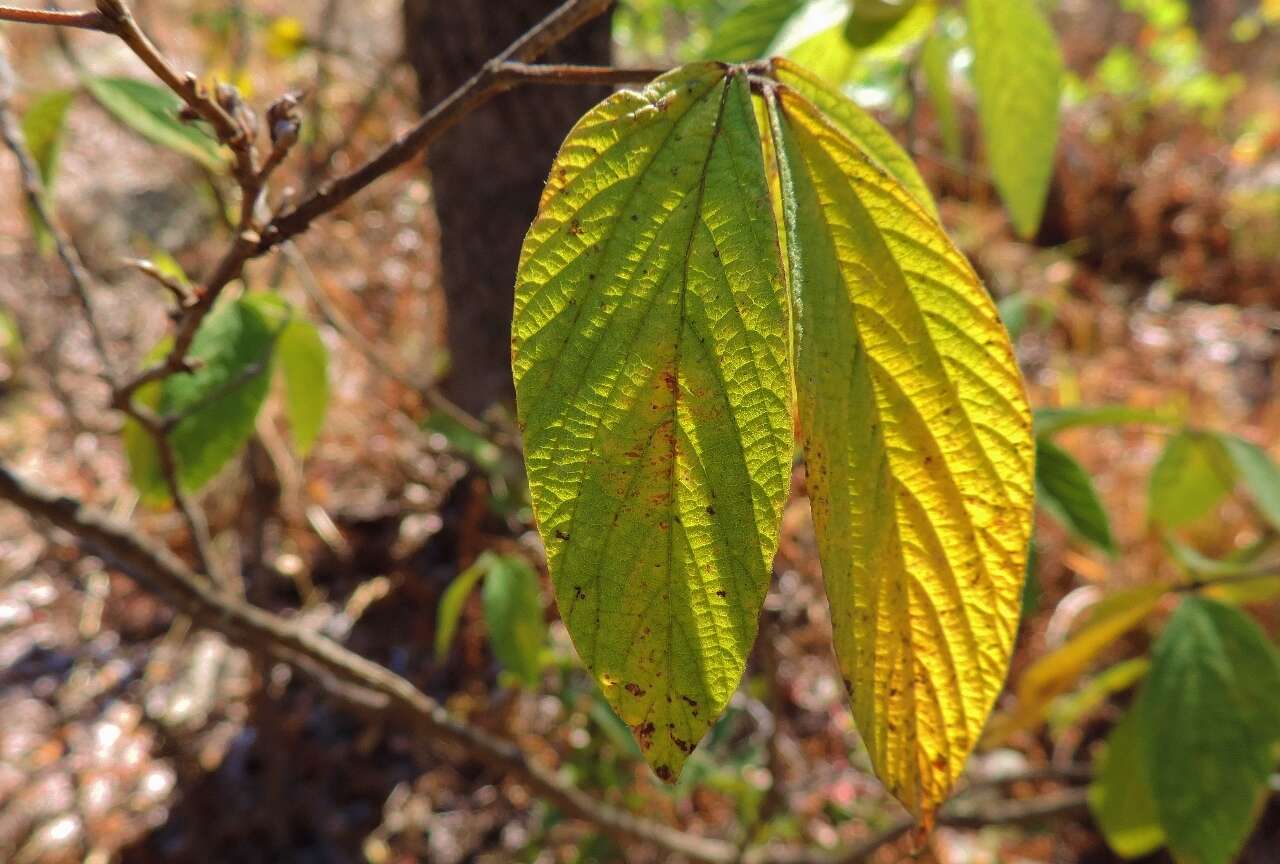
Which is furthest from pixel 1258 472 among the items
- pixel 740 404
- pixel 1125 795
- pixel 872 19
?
pixel 740 404

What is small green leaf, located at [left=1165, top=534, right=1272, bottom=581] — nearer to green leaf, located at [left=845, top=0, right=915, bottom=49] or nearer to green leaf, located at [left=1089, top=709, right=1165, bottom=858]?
green leaf, located at [left=1089, top=709, right=1165, bottom=858]

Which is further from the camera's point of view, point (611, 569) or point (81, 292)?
point (81, 292)

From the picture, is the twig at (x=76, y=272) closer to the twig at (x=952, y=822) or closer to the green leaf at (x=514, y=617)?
the green leaf at (x=514, y=617)

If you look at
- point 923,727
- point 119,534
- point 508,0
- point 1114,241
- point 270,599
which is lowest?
point 270,599

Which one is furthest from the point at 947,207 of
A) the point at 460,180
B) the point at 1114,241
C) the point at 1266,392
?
the point at 460,180

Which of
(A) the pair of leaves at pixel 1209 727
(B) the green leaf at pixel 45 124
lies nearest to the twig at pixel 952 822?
(A) the pair of leaves at pixel 1209 727

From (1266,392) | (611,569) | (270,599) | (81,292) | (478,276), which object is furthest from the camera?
(1266,392)

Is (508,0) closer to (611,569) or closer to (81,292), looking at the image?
(81,292)

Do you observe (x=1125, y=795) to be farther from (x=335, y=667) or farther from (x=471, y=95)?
(x=471, y=95)
